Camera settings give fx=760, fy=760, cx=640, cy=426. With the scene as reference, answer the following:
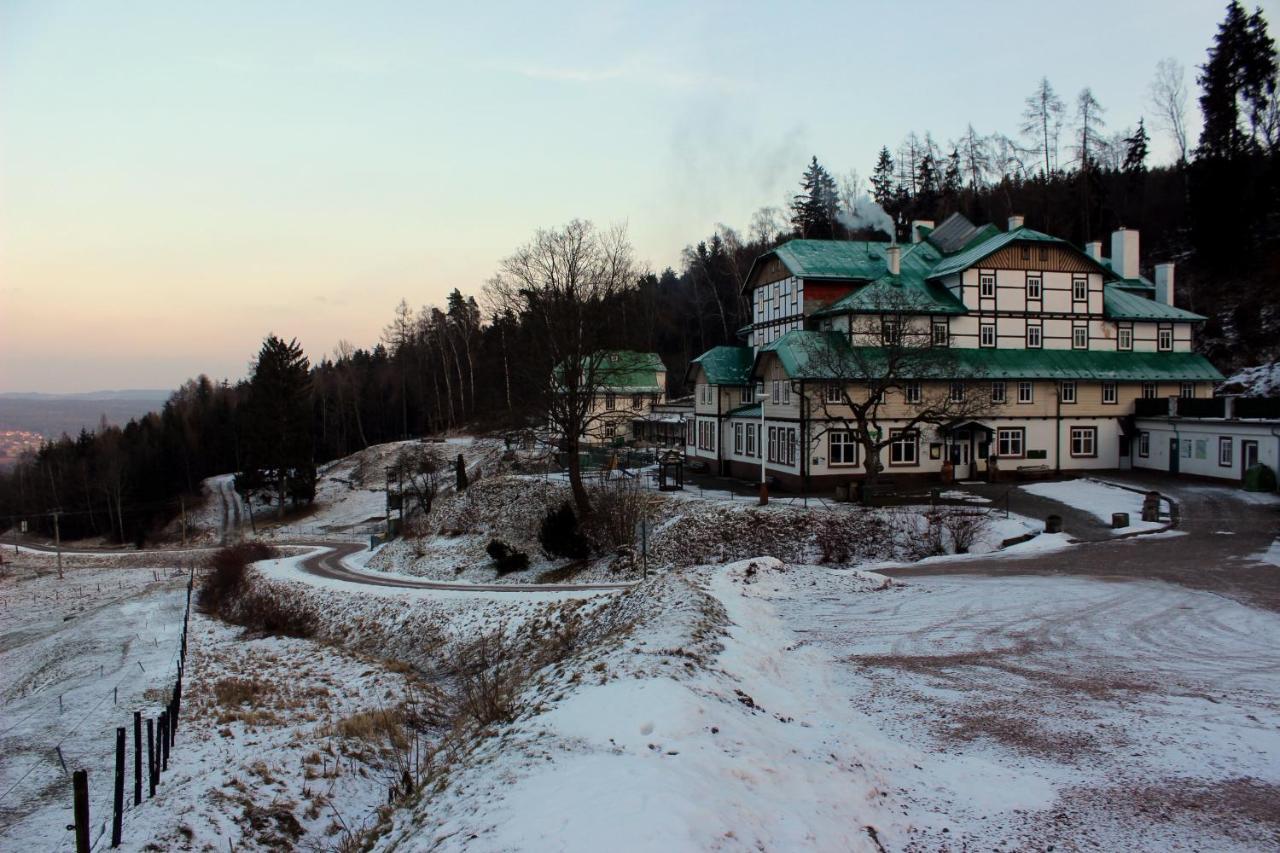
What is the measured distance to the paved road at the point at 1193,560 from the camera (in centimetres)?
2058

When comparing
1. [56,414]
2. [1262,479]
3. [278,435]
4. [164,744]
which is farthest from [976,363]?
[56,414]

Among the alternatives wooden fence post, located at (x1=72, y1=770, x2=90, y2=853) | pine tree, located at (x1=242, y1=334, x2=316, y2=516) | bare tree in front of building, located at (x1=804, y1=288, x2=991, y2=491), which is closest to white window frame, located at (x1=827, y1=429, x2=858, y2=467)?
bare tree in front of building, located at (x1=804, y1=288, x2=991, y2=491)

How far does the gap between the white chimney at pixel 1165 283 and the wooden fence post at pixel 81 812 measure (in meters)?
54.1

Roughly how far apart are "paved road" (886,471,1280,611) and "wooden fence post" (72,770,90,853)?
2085cm

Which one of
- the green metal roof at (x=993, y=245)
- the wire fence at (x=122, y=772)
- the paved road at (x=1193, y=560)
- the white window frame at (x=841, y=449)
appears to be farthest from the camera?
the green metal roof at (x=993, y=245)

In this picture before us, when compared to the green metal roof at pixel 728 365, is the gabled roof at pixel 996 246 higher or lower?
higher

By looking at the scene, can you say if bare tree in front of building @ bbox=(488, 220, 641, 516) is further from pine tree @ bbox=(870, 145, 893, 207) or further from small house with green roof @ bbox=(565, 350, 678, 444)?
pine tree @ bbox=(870, 145, 893, 207)

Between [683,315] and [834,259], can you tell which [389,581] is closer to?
[834,259]

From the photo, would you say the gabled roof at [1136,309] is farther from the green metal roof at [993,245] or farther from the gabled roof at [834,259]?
the gabled roof at [834,259]

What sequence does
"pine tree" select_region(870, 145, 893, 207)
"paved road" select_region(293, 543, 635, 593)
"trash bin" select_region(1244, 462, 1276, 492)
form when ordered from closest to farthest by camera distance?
"paved road" select_region(293, 543, 635, 593), "trash bin" select_region(1244, 462, 1276, 492), "pine tree" select_region(870, 145, 893, 207)

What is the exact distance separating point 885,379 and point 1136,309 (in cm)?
2113

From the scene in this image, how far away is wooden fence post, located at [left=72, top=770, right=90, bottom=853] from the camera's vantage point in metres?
8.67

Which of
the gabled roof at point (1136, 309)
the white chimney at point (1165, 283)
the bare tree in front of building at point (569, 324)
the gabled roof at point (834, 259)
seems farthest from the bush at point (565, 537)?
the white chimney at point (1165, 283)

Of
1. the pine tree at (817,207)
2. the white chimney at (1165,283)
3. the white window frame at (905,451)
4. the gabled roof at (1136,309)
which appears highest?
the pine tree at (817,207)
